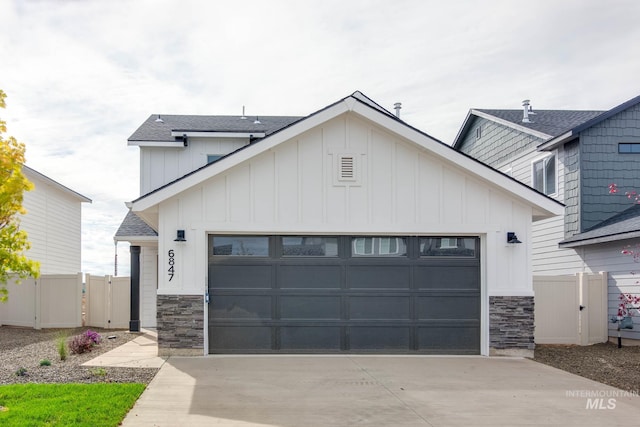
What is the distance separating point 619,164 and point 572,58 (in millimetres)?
3232

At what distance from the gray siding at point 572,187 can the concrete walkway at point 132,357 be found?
1110 centimetres

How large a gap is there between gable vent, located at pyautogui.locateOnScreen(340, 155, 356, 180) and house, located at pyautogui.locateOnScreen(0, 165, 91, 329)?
6.45m

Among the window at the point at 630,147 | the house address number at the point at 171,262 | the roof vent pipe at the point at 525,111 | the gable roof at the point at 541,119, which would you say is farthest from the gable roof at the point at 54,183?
the window at the point at 630,147

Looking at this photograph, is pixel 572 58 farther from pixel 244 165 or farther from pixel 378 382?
pixel 378 382

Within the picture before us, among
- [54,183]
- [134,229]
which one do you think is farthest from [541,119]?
[54,183]

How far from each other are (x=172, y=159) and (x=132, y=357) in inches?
296

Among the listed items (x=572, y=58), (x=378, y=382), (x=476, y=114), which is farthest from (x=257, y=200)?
(x=476, y=114)

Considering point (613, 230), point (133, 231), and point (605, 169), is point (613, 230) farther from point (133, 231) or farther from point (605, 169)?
point (133, 231)

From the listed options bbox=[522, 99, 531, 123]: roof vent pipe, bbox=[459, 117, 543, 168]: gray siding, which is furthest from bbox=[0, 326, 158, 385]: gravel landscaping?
bbox=[522, 99, 531, 123]: roof vent pipe

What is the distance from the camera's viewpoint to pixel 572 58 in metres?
14.9

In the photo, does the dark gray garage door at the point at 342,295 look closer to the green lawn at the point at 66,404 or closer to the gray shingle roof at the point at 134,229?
the green lawn at the point at 66,404

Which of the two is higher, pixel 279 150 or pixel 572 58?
pixel 572 58

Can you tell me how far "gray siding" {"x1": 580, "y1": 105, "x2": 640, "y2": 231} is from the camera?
620 inches

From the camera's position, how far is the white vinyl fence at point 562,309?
14258 millimetres
